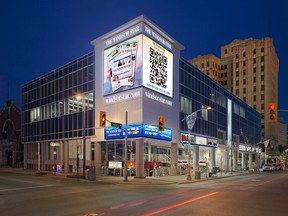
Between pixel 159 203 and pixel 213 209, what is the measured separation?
2.95 m

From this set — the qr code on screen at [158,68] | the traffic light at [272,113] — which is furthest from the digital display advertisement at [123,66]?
the traffic light at [272,113]

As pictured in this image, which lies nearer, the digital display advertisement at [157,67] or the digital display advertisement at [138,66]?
the digital display advertisement at [138,66]

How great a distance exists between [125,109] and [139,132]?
3.89 m

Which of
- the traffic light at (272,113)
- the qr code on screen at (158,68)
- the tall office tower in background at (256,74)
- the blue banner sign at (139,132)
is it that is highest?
the tall office tower in background at (256,74)

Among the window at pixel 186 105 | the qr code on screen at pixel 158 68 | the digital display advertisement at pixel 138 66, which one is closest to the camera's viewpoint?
the digital display advertisement at pixel 138 66

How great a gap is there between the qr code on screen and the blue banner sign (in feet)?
18.4

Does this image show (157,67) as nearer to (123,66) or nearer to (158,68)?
(158,68)

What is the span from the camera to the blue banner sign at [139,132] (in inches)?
1403

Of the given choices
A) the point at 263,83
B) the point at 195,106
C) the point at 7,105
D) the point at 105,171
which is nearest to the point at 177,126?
the point at 195,106

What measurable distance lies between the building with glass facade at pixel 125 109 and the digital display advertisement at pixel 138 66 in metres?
0.12

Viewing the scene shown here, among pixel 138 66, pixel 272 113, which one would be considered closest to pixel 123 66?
pixel 138 66

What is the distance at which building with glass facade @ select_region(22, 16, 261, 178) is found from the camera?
3684 cm

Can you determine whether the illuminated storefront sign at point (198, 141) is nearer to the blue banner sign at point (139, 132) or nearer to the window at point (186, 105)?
the window at point (186, 105)

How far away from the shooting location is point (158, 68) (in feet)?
127
